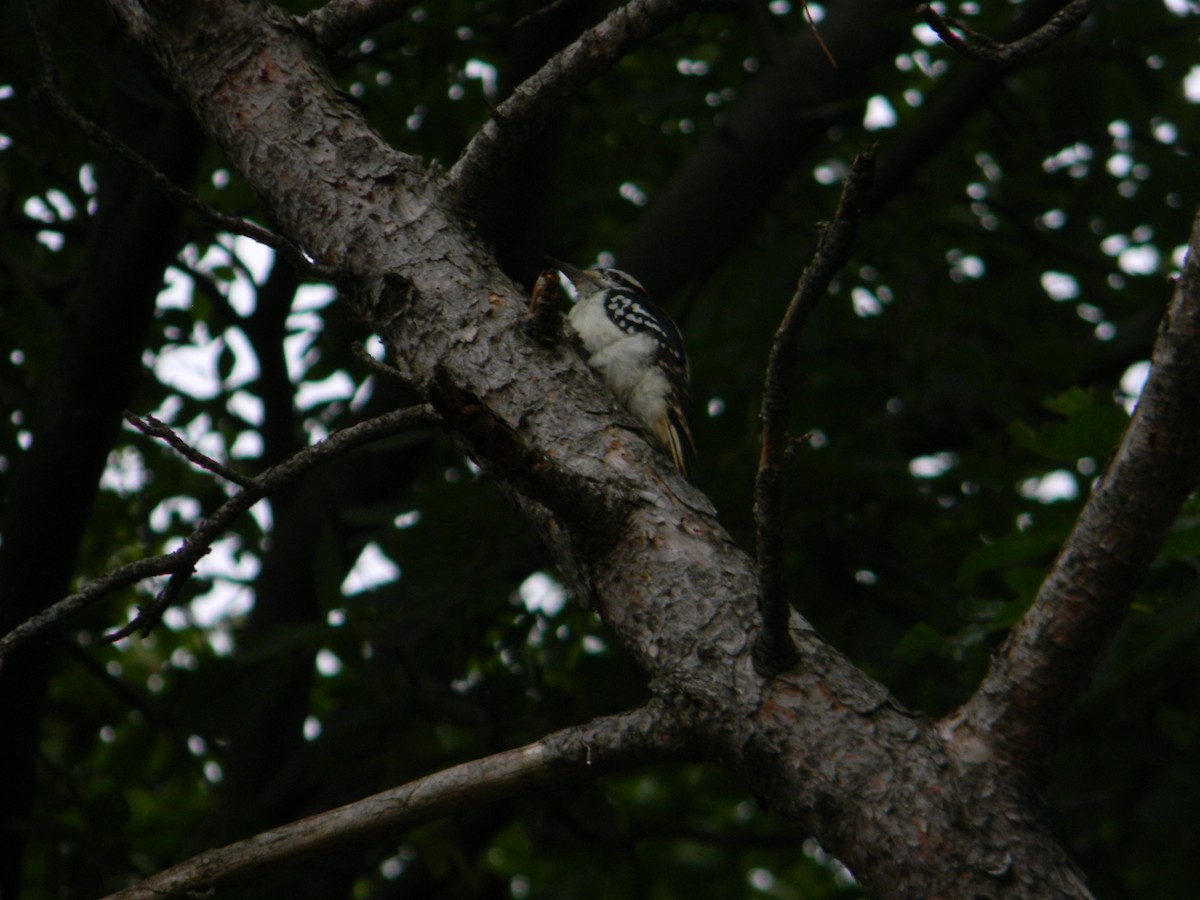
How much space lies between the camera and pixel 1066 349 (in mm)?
4973

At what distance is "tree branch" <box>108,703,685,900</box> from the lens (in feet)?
6.38

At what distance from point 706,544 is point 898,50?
13.6ft

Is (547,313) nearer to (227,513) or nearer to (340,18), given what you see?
(227,513)

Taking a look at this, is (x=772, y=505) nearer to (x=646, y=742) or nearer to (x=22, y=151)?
(x=646, y=742)

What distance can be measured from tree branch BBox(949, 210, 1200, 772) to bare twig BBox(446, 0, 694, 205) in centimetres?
136

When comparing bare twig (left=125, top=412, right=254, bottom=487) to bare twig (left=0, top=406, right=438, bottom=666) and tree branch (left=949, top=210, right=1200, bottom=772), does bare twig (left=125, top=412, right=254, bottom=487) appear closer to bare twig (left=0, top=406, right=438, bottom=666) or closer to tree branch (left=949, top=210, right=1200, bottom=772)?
bare twig (left=0, top=406, right=438, bottom=666)

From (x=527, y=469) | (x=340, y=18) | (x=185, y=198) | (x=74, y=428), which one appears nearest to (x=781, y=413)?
(x=527, y=469)

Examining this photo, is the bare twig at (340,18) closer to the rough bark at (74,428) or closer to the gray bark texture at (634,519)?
the gray bark texture at (634,519)

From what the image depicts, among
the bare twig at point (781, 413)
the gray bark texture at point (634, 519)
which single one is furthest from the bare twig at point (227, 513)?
the bare twig at point (781, 413)

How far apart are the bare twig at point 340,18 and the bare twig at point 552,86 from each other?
456 millimetres

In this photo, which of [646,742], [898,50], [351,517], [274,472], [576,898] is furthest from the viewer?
[576,898]

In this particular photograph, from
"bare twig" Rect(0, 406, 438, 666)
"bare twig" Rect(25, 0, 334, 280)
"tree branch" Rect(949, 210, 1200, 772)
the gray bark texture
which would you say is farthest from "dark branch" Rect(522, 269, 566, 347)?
"tree branch" Rect(949, 210, 1200, 772)

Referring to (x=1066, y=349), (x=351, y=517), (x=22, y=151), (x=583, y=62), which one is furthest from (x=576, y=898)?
(x=583, y=62)

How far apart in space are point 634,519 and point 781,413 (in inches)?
19.8
